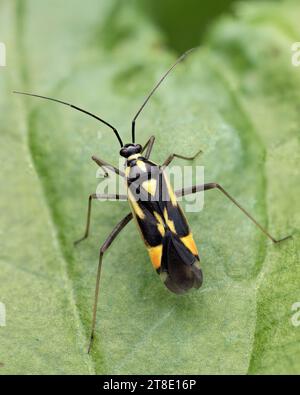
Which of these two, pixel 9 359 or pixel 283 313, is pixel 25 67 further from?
pixel 283 313

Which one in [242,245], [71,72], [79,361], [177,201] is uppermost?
[71,72]

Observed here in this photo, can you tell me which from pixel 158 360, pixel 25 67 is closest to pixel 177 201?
pixel 158 360

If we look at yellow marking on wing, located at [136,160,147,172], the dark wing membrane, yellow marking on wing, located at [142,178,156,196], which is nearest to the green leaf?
the dark wing membrane

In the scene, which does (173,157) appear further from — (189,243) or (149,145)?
(189,243)

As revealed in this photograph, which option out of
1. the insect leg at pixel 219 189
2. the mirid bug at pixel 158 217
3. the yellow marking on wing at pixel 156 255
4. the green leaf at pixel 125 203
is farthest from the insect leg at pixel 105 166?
the yellow marking on wing at pixel 156 255

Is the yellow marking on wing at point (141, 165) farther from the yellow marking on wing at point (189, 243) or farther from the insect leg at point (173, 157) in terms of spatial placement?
the yellow marking on wing at point (189, 243)

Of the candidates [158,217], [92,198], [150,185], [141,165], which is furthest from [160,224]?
[92,198]

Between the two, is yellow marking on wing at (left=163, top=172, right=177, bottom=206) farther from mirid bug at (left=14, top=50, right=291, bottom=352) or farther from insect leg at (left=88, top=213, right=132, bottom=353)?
insect leg at (left=88, top=213, right=132, bottom=353)
